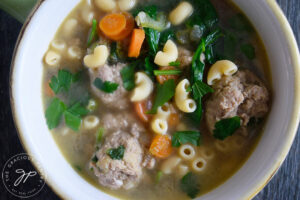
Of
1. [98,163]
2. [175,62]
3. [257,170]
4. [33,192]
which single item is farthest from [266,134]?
[33,192]

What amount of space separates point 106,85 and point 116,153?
0.45 m

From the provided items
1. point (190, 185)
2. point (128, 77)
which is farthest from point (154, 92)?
point (190, 185)

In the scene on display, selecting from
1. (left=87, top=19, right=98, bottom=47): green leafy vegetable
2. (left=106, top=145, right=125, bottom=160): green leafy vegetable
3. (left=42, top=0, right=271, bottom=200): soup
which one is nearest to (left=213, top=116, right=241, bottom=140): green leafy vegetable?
(left=42, top=0, right=271, bottom=200): soup

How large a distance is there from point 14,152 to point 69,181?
2.10 ft

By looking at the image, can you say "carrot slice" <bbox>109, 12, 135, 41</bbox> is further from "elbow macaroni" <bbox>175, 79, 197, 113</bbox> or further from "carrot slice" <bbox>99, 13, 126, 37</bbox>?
"elbow macaroni" <bbox>175, 79, 197, 113</bbox>

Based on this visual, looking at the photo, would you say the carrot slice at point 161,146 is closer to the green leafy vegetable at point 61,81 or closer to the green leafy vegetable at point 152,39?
the green leafy vegetable at point 152,39

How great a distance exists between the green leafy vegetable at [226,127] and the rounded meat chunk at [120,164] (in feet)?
1.69

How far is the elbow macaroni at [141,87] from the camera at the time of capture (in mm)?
2385

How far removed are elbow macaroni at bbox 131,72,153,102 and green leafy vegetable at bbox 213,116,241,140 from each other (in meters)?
0.50

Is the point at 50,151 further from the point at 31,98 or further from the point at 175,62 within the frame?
the point at 175,62

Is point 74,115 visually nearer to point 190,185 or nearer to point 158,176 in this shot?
point 158,176

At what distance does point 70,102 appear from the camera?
2.48 m

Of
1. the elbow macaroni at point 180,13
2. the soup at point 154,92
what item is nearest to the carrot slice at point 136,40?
the soup at point 154,92

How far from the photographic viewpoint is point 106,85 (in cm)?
238
